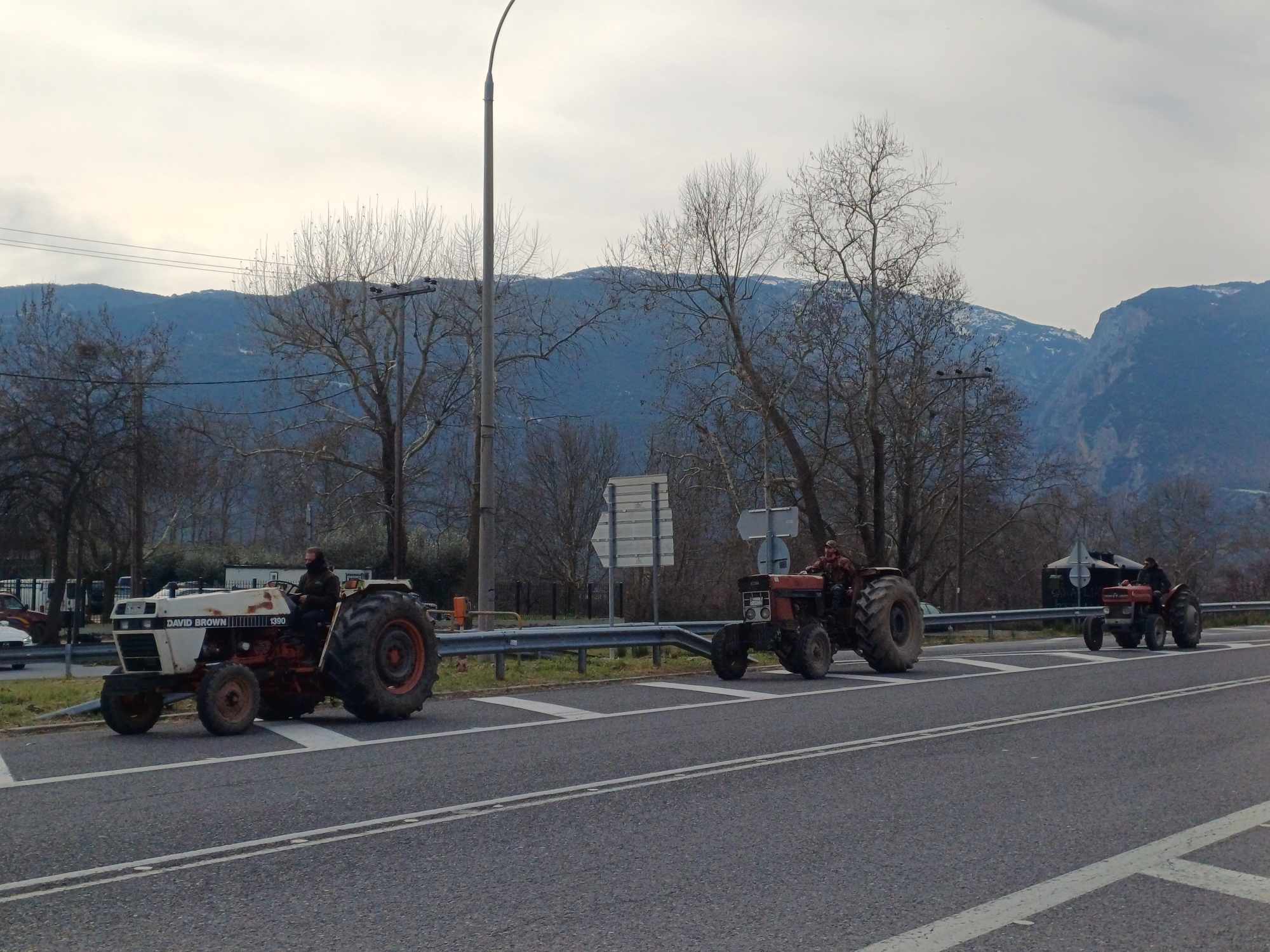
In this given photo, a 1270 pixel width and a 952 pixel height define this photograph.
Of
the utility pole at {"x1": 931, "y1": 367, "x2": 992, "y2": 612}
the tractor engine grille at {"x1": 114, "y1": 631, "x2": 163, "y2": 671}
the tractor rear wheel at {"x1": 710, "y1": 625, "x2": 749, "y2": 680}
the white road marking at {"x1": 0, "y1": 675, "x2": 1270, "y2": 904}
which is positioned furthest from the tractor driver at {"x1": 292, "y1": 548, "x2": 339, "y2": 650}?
the utility pole at {"x1": 931, "y1": 367, "x2": 992, "y2": 612}

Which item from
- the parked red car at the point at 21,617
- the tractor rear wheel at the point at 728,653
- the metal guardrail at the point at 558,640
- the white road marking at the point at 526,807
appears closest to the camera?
the white road marking at the point at 526,807

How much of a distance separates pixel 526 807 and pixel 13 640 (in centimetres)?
2544

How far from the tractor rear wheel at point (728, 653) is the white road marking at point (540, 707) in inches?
155

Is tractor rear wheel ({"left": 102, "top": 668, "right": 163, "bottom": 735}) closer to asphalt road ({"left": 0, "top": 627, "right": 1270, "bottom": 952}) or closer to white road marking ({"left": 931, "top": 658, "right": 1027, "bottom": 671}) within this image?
asphalt road ({"left": 0, "top": 627, "right": 1270, "bottom": 952})

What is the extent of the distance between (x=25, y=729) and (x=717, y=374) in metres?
33.9

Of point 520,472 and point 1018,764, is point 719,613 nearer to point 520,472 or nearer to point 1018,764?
point 1018,764

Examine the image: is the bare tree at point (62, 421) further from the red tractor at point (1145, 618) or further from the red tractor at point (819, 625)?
the red tractor at point (1145, 618)

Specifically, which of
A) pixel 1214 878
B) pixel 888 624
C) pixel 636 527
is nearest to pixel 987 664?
pixel 888 624

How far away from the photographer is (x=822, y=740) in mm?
11781

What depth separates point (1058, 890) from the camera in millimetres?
6449

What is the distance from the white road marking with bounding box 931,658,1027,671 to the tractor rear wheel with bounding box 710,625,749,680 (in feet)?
14.1

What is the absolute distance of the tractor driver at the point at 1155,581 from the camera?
1053 inches

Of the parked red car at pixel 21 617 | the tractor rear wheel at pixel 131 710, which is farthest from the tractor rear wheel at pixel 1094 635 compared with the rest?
the parked red car at pixel 21 617

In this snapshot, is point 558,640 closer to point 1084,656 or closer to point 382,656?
point 382,656
